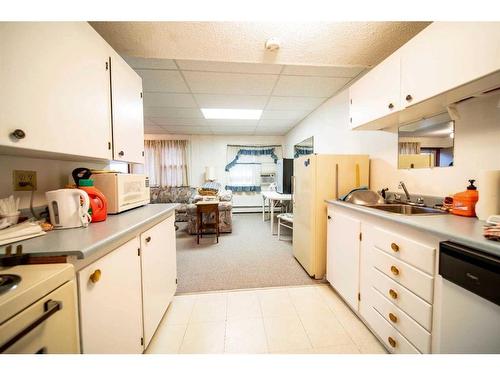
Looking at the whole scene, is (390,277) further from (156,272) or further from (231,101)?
(231,101)

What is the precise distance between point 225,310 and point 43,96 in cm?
188

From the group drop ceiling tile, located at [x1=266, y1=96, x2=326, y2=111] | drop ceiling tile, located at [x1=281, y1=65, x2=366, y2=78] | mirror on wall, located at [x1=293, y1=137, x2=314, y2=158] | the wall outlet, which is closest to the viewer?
the wall outlet

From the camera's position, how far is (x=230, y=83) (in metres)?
2.51

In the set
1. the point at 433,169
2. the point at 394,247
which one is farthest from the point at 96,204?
the point at 433,169

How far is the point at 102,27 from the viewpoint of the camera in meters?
1.45

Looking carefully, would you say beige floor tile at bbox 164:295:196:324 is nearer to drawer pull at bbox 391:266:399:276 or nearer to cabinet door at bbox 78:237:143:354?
cabinet door at bbox 78:237:143:354

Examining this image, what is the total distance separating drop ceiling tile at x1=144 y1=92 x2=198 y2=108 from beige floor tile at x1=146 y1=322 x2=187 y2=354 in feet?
9.39

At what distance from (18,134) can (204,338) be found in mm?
1587

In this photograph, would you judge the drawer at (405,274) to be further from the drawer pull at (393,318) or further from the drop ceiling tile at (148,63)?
the drop ceiling tile at (148,63)

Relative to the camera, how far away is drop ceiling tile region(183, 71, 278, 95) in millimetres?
2318

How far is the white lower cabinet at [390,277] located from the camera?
0.99 metres

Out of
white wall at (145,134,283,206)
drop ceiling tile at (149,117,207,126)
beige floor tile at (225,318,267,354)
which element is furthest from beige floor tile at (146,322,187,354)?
white wall at (145,134,283,206)
